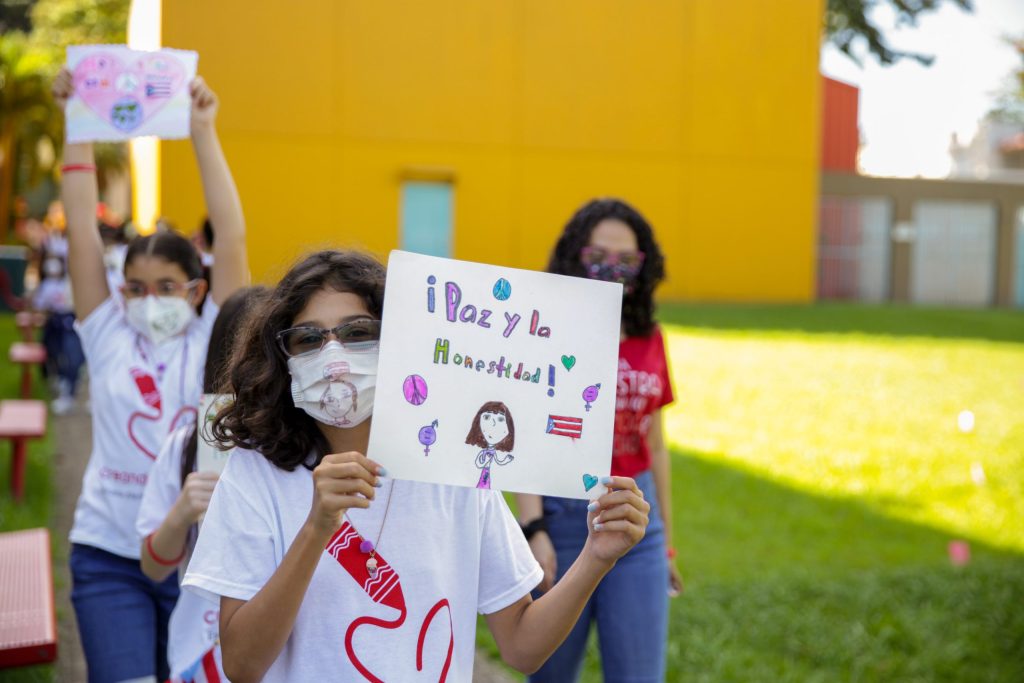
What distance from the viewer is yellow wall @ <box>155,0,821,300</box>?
2130 centimetres

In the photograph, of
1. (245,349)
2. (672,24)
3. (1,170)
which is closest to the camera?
(245,349)

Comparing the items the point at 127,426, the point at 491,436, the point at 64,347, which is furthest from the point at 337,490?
the point at 64,347

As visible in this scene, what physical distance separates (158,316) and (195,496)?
97cm

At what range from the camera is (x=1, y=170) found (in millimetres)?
25781

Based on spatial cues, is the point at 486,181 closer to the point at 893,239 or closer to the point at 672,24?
the point at 672,24

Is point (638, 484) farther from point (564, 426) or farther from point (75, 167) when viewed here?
point (75, 167)

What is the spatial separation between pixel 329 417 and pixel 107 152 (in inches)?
1336

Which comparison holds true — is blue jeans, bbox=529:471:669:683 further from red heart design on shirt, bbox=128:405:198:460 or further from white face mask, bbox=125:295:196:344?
white face mask, bbox=125:295:196:344

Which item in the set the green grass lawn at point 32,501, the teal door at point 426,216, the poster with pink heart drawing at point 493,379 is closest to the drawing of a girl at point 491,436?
the poster with pink heart drawing at point 493,379

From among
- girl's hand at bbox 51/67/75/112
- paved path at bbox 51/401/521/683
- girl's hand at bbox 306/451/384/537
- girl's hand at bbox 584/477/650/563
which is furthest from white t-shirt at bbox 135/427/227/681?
paved path at bbox 51/401/521/683

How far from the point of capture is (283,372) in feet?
6.95

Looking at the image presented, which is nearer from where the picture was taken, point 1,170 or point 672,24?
point 672,24

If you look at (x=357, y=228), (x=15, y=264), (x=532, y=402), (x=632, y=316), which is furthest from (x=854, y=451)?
(x=15, y=264)

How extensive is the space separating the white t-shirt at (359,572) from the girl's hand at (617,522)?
0.25m
